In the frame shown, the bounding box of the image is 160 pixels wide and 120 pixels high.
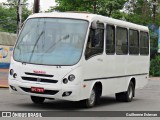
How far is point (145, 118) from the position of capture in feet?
40.9

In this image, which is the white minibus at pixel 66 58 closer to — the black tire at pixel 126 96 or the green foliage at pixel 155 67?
the black tire at pixel 126 96

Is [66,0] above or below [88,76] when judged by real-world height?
above

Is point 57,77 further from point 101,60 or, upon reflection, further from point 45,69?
point 101,60

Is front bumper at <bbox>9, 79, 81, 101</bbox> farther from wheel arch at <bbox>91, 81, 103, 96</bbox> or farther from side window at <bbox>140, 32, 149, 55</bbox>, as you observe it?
side window at <bbox>140, 32, 149, 55</bbox>

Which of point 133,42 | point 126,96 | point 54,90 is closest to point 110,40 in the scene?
point 133,42

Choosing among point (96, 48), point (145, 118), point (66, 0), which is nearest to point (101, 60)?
point (96, 48)

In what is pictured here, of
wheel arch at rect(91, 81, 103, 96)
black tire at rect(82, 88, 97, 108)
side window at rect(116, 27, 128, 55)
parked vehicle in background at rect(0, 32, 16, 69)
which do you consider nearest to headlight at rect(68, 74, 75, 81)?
black tire at rect(82, 88, 97, 108)

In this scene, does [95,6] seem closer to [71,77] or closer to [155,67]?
[155,67]

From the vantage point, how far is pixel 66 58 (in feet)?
44.3

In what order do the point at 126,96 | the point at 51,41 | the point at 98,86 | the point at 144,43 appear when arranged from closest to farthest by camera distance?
the point at 51,41 < the point at 98,86 < the point at 126,96 < the point at 144,43

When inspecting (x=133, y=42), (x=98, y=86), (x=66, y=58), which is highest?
(x=133, y=42)

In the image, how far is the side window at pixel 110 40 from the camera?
15.6 metres

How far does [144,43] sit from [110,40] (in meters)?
4.66

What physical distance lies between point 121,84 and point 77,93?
4171 mm
